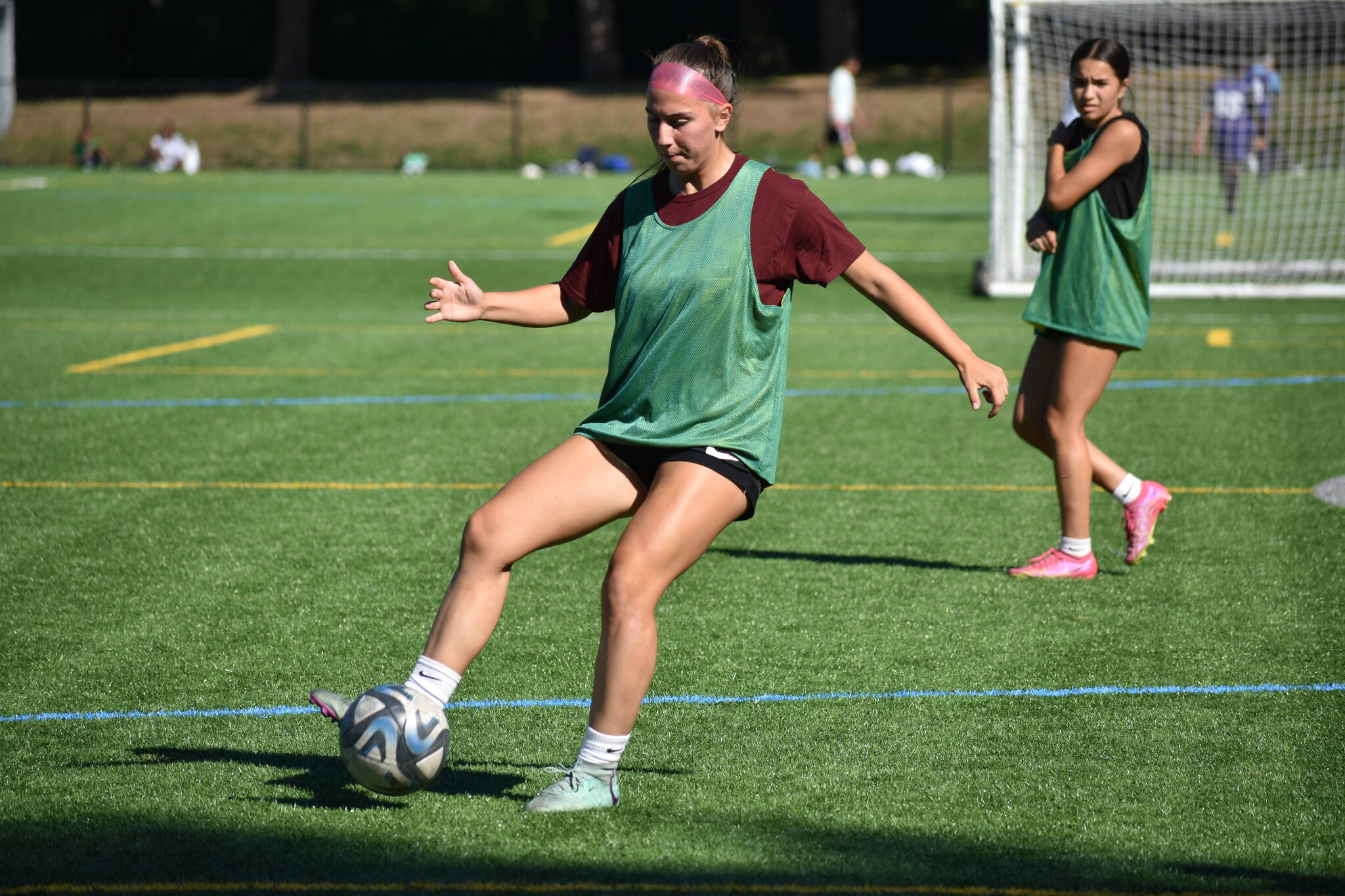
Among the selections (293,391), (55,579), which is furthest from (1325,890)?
(293,391)

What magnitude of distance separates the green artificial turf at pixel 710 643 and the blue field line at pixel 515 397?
0.06m

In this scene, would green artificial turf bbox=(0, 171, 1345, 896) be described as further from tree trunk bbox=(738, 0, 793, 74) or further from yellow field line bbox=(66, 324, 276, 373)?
tree trunk bbox=(738, 0, 793, 74)

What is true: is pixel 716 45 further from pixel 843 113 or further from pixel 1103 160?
pixel 843 113

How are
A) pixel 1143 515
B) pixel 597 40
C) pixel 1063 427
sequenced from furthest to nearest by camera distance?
pixel 597 40 → pixel 1143 515 → pixel 1063 427

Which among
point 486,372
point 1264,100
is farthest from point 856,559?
point 1264,100

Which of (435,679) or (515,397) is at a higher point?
(435,679)

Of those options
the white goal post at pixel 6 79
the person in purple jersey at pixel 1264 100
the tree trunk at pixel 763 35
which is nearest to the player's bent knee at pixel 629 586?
the person in purple jersey at pixel 1264 100

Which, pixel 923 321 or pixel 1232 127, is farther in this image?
pixel 1232 127

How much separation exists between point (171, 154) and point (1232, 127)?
2593 centimetres

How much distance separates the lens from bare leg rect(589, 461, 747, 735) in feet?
12.2

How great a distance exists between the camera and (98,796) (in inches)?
156

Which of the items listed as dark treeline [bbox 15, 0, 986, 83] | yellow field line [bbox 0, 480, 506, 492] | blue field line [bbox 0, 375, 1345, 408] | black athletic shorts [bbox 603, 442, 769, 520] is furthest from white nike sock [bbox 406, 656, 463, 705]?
dark treeline [bbox 15, 0, 986, 83]

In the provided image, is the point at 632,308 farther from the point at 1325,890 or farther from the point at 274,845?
the point at 1325,890

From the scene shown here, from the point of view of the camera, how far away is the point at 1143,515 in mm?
6285
